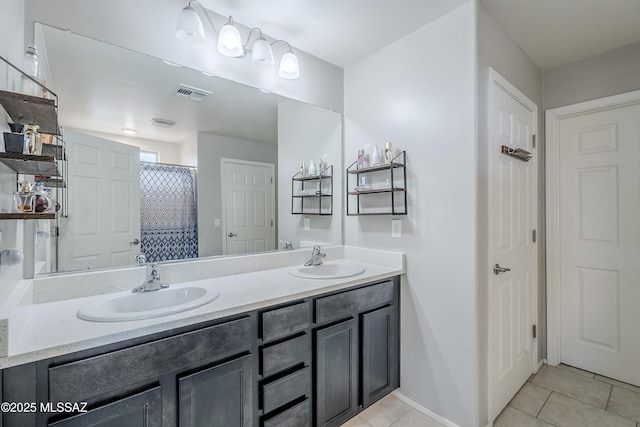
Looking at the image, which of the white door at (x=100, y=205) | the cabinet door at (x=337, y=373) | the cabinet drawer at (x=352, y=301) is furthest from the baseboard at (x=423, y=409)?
the white door at (x=100, y=205)

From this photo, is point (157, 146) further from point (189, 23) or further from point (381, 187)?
point (381, 187)

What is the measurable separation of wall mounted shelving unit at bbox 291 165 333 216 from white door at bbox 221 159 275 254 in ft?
0.68

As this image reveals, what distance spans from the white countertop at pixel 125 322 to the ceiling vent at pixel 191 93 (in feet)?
A: 3.43

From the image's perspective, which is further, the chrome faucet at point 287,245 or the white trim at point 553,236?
the white trim at point 553,236

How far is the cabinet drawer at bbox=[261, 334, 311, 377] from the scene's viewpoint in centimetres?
132

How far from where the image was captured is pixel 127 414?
985 millimetres

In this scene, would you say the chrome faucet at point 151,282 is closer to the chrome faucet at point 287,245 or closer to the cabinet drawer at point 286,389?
the cabinet drawer at point 286,389

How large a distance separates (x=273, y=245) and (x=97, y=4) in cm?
157

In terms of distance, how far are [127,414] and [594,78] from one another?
3475 mm

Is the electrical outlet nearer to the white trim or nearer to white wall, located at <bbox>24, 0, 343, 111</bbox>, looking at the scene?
white wall, located at <bbox>24, 0, 343, 111</bbox>

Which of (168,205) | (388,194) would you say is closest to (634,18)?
(388,194)

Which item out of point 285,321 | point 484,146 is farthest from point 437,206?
point 285,321

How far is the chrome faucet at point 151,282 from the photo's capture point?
140cm

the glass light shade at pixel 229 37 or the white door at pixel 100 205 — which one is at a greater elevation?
the glass light shade at pixel 229 37
